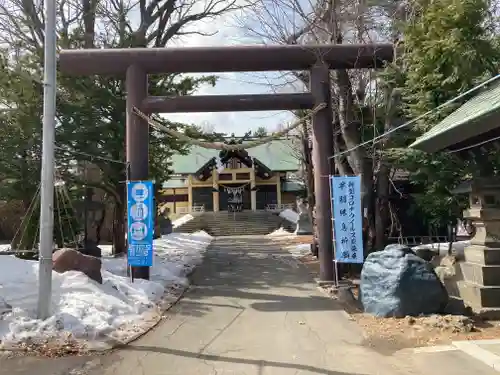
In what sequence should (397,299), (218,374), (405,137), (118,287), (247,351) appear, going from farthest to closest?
1. (405,137)
2. (118,287)
3. (397,299)
4. (247,351)
5. (218,374)

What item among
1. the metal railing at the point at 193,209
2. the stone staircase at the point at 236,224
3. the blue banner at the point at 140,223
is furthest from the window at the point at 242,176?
the blue banner at the point at 140,223

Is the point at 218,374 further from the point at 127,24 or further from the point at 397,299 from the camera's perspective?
the point at 127,24

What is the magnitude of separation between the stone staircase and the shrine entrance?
428 cm

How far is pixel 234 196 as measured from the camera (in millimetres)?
49000

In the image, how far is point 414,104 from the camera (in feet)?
36.0

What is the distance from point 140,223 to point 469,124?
7358 mm

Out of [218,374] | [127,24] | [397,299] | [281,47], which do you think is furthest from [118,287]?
[127,24]

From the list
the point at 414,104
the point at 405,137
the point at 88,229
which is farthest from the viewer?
the point at 88,229

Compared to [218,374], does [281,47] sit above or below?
above

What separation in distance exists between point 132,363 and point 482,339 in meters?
4.93

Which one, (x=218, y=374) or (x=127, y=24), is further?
(x=127, y=24)

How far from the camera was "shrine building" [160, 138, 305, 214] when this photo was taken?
161ft

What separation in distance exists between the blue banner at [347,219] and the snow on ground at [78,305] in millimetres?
4187

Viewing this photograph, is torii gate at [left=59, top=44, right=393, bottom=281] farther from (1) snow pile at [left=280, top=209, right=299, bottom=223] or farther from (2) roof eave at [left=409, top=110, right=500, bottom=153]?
(1) snow pile at [left=280, top=209, right=299, bottom=223]
